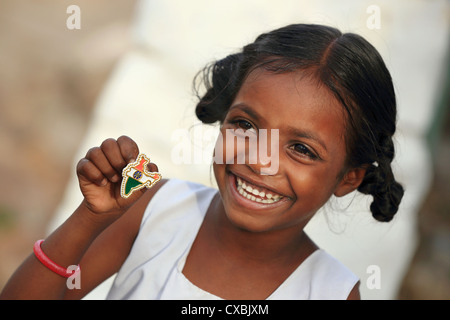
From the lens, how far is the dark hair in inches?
59.5

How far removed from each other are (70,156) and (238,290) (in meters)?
2.49

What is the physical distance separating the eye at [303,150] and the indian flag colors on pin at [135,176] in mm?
398

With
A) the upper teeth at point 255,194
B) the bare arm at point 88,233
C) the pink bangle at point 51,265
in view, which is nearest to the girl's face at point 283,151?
the upper teeth at point 255,194

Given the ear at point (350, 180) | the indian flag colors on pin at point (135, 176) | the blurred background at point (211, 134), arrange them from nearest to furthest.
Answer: the indian flag colors on pin at point (135, 176) < the ear at point (350, 180) < the blurred background at point (211, 134)

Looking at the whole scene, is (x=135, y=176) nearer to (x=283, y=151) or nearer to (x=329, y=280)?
(x=283, y=151)

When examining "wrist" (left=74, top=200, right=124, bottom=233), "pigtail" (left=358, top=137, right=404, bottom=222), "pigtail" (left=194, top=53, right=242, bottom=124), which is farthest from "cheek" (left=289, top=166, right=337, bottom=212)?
"wrist" (left=74, top=200, right=124, bottom=233)

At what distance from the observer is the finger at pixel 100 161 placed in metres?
1.32

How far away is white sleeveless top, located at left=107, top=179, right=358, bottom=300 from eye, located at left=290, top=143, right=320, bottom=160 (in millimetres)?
446

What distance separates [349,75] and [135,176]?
65 cm

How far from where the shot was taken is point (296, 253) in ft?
5.82

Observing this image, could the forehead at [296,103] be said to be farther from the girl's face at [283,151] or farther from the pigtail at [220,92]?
the pigtail at [220,92]

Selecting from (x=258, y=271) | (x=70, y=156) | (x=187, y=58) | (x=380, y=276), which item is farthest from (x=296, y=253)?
(x=70, y=156)

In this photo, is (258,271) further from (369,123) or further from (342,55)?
(342,55)

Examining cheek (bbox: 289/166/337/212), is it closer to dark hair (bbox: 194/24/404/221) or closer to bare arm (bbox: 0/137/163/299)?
dark hair (bbox: 194/24/404/221)
